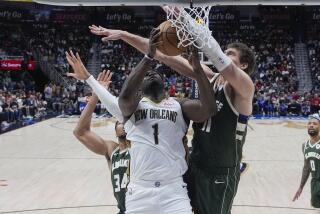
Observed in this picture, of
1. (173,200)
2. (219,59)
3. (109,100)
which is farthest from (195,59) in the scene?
(173,200)

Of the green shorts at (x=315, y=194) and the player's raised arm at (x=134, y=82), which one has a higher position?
the player's raised arm at (x=134, y=82)

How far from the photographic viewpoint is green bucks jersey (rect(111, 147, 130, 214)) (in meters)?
3.64

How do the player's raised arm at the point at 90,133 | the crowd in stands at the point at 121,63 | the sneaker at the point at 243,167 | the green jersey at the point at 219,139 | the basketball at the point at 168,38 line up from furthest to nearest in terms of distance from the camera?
the crowd in stands at the point at 121,63 < the sneaker at the point at 243,167 < the player's raised arm at the point at 90,133 < the green jersey at the point at 219,139 < the basketball at the point at 168,38

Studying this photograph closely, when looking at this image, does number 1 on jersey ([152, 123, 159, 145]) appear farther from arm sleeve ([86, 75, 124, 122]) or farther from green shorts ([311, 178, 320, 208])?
green shorts ([311, 178, 320, 208])

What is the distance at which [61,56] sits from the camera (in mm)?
25562

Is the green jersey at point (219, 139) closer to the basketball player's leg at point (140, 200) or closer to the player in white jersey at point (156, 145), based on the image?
the player in white jersey at point (156, 145)

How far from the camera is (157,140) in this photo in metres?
2.82

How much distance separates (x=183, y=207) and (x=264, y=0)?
143cm

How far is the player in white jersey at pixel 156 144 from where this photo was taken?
2.79 meters

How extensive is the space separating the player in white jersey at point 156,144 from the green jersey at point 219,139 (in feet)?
0.44

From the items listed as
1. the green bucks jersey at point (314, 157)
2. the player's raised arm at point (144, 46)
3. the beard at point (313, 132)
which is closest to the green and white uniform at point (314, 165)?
the green bucks jersey at point (314, 157)

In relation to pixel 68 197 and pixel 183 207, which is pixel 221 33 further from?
pixel 183 207

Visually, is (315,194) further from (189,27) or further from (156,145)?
(189,27)

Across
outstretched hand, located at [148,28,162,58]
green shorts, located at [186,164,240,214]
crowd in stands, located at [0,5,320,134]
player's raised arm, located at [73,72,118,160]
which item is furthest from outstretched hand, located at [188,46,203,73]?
crowd in stands, located at [0,5,320,134]
